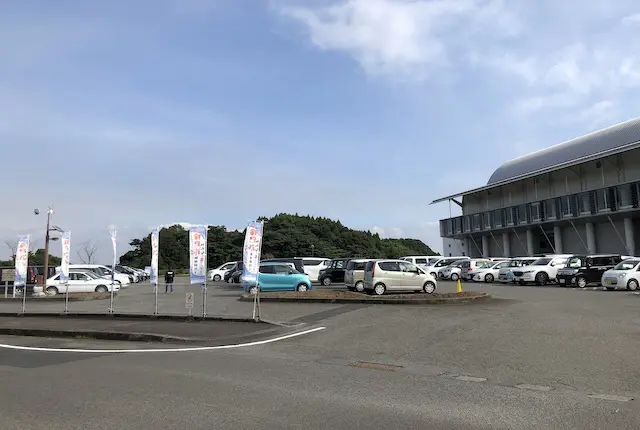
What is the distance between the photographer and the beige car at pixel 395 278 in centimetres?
2083

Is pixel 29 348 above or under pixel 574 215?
under

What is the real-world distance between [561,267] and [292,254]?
6255 centimetres

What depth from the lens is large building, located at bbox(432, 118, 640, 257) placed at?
46938mm

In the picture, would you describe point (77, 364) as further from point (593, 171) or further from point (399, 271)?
point (593, 171)

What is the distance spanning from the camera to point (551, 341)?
32.1 feet

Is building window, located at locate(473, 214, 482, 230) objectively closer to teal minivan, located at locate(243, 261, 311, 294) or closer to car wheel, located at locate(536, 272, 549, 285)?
car wheel, located at locate(536, 272, 549, 285)

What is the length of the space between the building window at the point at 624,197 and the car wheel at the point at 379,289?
3449cm

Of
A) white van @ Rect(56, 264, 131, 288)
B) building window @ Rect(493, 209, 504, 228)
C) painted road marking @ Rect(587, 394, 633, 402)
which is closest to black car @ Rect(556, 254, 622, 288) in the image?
painted road marking @ Rect(587, 394, 633, 402)

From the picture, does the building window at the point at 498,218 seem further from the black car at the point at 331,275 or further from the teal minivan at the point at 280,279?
the teal minivan at the point at 280,279

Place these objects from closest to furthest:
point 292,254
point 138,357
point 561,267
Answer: point 138,357
point 561,267
point 292,254

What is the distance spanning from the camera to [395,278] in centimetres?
2092

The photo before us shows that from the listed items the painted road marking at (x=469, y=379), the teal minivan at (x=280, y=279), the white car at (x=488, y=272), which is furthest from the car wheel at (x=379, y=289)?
the white car at (x=488, y=272)

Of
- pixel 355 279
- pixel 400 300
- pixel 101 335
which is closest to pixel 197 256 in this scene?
pixel 101 335

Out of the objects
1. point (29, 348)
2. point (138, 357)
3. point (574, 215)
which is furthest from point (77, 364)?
point (574, 215)
